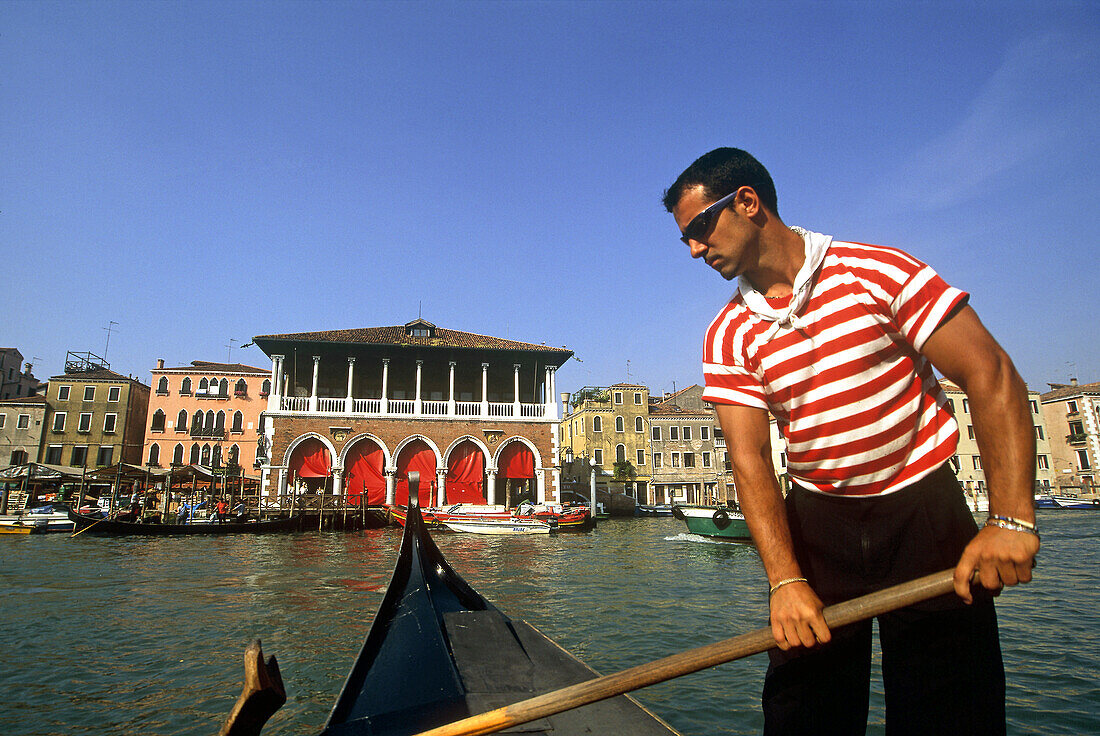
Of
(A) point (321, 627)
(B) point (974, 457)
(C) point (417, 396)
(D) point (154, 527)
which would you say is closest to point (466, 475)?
(C) point (417, 396)

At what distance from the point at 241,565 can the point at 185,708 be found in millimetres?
5413

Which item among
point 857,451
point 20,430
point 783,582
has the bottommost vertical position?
point 783,582

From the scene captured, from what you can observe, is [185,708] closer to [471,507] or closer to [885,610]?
[885,610]

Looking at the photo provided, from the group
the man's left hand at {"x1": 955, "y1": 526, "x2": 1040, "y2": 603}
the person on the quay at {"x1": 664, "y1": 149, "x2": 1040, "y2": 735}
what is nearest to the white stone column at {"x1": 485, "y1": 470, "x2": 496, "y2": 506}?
the person on the quay at {"x1": 664, "y1": 149, "x2": 1040, "y2": 735}

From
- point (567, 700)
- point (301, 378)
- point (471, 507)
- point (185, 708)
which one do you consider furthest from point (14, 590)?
point (301, 378)

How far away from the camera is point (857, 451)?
104 cm

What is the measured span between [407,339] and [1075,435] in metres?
25.9

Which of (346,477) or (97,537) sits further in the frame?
(346,477)

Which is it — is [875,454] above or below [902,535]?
above

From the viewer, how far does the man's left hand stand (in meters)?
0.84

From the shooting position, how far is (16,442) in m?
20.9

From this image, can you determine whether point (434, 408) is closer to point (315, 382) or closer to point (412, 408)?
point (412, 408)

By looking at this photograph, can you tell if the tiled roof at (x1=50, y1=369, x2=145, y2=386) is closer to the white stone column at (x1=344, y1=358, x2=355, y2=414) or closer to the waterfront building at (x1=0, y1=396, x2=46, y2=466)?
the waterfront building at (x1=0, y1=396, x2=46, y2=466)

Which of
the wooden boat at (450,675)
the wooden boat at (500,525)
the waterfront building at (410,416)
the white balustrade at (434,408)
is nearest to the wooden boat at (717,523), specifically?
the wooden boat at (500,525)
